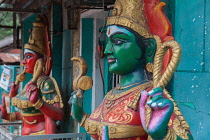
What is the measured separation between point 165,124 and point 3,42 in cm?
617

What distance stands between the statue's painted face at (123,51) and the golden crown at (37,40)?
2360mm

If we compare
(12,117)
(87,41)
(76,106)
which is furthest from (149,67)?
(12,117)

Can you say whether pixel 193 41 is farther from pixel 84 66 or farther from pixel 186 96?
pixel 84 66

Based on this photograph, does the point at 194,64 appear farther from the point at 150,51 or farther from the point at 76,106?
the point at 76,106

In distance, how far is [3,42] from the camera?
7484 mm

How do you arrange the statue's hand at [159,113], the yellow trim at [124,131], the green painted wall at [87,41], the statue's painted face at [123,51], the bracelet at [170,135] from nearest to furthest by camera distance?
1. the statue's hand at [159,113]
2. the bracelet at [170,135]
3. the yellow trim at [124,131]
4. the statue's painted face at [123,51]
5. the green painted wall at [87,41]

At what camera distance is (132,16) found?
2.42 metres

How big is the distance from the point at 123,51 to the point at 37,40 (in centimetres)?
250

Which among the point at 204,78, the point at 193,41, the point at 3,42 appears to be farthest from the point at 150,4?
the point at 3,42

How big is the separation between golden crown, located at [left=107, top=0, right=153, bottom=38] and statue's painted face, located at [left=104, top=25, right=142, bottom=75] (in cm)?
5

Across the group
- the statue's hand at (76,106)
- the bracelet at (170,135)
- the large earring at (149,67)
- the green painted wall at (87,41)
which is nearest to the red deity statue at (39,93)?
the green painted wall at (87,41)

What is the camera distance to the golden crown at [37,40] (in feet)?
15.2

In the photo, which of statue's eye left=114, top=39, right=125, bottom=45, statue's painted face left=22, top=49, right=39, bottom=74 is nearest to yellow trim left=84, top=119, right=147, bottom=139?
statue's eye left=114, top=39, right=125, bottom=45

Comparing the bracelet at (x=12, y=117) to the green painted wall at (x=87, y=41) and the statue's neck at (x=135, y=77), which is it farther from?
the statue's neck at (x=135, y=77)
